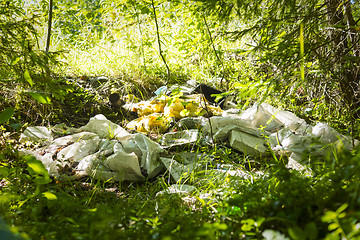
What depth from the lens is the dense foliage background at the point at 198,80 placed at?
0.99 metres

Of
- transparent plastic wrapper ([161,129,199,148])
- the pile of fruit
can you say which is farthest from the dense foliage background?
the pile of fruit

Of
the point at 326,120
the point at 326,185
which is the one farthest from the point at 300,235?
the point at 326,120

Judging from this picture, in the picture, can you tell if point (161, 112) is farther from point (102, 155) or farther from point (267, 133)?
point (267, 133)

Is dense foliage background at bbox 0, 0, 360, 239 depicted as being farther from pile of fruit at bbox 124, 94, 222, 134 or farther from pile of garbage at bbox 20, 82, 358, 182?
pile of fruit at bbox 124, 94, 222, 134

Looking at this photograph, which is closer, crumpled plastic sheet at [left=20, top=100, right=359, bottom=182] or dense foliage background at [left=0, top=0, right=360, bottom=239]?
dense foliage background at [left=0, top=0, right=360, bottom=239]

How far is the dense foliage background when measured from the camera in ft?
3.25

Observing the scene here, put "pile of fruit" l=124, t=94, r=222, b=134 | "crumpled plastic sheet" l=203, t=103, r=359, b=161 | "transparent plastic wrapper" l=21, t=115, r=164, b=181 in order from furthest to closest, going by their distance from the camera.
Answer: "pile of fruit" l=124, t=94, r=222, b=134 < "crumpled plastic sheet" l=203, t=103, r=359, b=161 < "transparent plastic wrapper" l=21, t=115, r=164, b=181

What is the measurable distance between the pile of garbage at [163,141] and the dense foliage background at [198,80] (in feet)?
0.45

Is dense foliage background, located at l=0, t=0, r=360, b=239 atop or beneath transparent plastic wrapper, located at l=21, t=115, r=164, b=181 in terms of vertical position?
atop

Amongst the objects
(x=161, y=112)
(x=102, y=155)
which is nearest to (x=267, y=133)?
(x=161, y=112)

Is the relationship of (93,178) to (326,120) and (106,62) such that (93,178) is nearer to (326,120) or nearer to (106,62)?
(326,120)

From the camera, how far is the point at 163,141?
115 inches

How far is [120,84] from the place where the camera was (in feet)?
14.2

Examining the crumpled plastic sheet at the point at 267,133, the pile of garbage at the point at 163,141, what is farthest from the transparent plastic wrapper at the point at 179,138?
the crumpled plastic sheet at the point at 267,133
